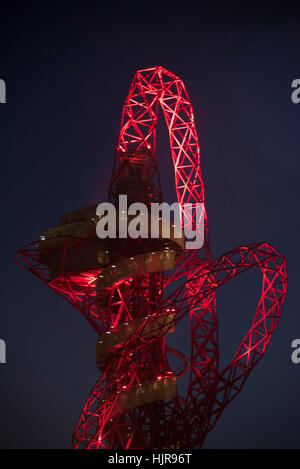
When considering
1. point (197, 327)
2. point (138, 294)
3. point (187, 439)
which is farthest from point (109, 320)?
point (187, 439)

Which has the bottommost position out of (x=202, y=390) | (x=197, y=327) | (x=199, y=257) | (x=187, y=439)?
(x=187, y=439)

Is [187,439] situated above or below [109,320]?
below

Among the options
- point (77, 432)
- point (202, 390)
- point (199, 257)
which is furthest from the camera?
point (199, 257)

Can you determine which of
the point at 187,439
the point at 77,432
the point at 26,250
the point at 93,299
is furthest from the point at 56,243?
the point at 187,439

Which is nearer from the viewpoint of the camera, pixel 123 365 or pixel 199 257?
pixel 123 365

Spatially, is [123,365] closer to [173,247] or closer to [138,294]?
[138,294]

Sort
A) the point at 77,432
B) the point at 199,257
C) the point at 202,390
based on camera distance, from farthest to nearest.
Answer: the point at 199,257, the point at 202,390, the point at 77,432

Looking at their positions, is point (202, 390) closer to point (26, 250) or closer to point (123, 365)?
point (123, 365)
